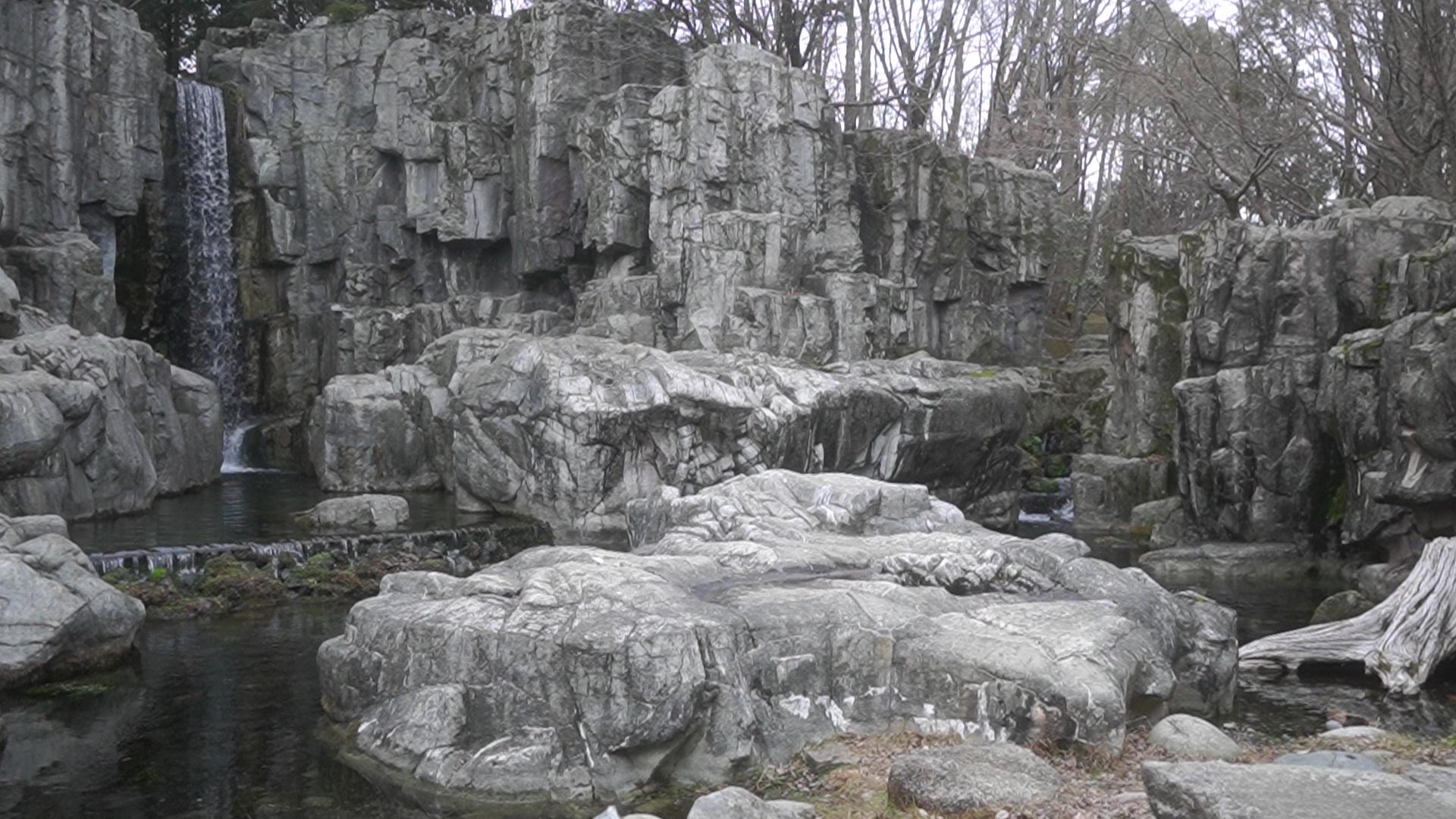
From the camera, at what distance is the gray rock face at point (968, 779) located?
27.6ft

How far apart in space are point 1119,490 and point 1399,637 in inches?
518

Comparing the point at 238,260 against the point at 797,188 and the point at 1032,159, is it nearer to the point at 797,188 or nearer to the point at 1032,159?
the point at 797,188

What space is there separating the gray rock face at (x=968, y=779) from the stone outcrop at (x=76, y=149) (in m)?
26.4

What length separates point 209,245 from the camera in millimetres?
37438

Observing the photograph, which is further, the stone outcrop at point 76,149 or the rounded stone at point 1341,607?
the stone outcrop at point 76,149

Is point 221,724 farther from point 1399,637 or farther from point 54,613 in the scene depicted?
point 1399,637

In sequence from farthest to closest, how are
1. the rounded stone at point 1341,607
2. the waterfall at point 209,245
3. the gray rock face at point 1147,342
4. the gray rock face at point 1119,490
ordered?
the waterfall at point 209,245
the gray rock face at point 1147,342
the gray rock face at point 1119,490
the rounded stone at point 1341,607

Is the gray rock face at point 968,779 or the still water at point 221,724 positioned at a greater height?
the gray rock face at point 968,779

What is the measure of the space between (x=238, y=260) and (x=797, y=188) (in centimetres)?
1693

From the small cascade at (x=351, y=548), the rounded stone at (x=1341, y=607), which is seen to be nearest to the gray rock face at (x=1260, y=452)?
the rounded stone at (x=1341, y=607)

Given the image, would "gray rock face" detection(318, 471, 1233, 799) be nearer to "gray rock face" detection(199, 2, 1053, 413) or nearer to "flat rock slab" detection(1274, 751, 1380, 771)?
"flat rock slab" detection(1274, 751, 1380, 771)

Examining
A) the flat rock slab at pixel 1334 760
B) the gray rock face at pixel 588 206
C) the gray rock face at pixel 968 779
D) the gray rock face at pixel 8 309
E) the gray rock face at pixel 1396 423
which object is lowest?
the gray rock face at pixel 968 779

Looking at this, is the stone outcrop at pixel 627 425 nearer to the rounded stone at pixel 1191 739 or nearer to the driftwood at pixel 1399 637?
the driftwood at pixel 1399 637

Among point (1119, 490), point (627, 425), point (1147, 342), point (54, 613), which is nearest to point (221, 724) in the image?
point (54, 613)
